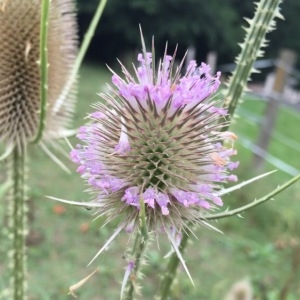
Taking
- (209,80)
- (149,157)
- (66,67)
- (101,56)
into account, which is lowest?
(101,56)

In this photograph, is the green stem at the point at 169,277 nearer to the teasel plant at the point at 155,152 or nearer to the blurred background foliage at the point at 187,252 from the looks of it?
the teasel plant at the point at 155,152

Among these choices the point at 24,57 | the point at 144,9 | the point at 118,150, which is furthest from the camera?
the point at 144,9

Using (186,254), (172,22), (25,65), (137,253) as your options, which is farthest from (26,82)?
(172,22)

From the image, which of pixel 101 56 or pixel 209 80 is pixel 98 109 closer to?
pixel 209 80

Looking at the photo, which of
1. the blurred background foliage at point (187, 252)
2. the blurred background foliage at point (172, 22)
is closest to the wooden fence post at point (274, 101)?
the blurred background foliage at point (187, 252)

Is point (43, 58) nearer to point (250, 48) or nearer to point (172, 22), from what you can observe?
point (250, 48)

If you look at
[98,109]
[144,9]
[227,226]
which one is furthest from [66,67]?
[144,9]

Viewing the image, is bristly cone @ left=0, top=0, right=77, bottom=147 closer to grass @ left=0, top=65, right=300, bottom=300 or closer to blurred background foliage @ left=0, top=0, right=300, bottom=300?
blurred background foliage @ left=0, top=0, right=300, bottom=300
